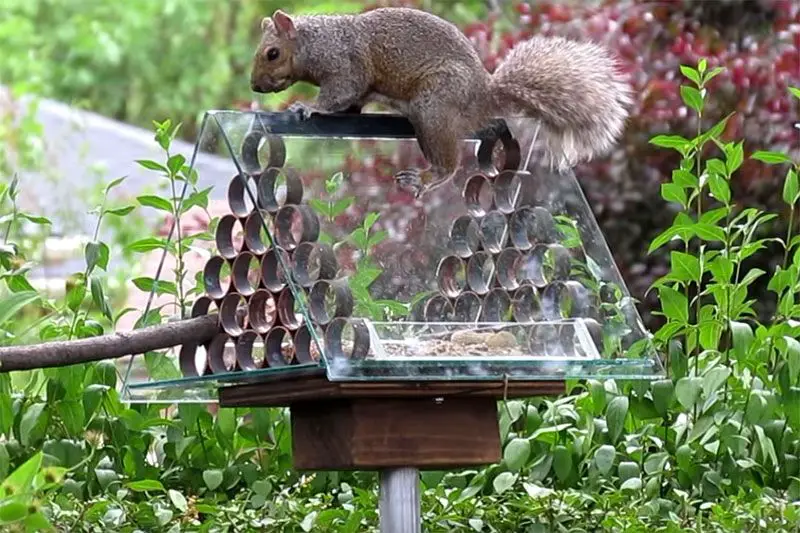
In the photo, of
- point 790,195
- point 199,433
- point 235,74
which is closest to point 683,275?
point 790,195

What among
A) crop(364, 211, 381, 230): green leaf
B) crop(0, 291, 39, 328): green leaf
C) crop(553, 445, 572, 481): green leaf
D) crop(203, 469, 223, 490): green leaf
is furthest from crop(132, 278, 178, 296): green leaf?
crop(553, 445, 572, 481): green leaf

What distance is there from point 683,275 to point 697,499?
430 millimetres

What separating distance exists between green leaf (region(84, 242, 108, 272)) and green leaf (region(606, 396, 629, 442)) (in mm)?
Result: 1037

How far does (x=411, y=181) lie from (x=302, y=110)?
231mm

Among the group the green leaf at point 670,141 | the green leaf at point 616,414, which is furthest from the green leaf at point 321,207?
the green leaf at point 616,414

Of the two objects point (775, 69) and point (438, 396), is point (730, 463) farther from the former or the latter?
point (775, 69)

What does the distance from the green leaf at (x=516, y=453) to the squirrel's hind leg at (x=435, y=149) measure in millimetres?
521

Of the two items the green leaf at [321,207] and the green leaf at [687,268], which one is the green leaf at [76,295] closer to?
the green leaf at [321,207]

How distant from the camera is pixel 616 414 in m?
3.18

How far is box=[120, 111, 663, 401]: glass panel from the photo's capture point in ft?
8.43

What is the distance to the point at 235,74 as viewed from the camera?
13.6 meters

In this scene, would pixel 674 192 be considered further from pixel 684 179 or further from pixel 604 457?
pixel 604 457

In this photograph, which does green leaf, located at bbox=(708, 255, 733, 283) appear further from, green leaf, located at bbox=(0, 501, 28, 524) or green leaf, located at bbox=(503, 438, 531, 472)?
green leaf, located at bbox=(0, 501, 28, 524)

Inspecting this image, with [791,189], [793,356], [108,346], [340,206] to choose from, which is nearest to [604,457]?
[793,356]
